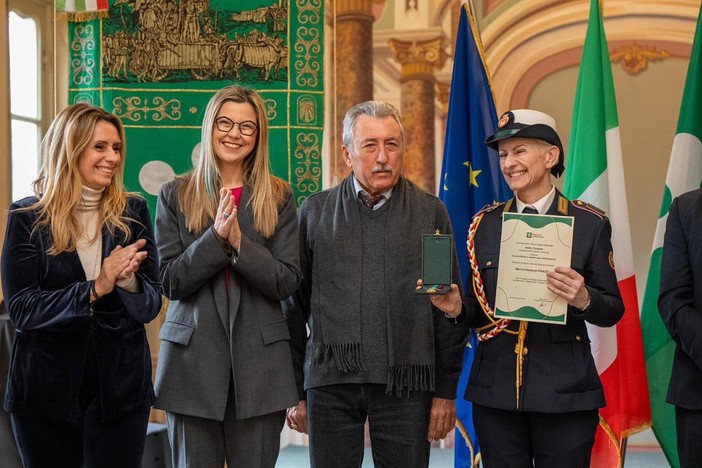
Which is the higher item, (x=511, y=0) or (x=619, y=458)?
(x=511, y=0)

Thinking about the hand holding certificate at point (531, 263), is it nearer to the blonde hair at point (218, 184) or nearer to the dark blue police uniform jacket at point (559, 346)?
the dark blue police uniform jacket at point (559, 346)

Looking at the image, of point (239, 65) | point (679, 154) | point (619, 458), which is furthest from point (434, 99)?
point (619, 458)

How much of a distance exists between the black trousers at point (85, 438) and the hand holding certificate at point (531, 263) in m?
1.13

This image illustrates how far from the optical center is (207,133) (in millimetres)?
2479

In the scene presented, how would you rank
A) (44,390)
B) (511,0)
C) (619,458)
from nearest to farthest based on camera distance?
1. (44,390)
2. (619,458)
3. (511,0)

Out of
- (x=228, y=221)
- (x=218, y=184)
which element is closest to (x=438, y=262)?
(x=228, y=221)

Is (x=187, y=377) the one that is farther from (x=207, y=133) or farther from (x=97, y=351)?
(x=207, y=133)

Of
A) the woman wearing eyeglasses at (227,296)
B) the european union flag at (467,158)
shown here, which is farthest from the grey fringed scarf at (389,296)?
the european union flag at (467,158)

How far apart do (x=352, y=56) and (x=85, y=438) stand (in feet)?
13.1

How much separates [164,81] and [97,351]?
191 centimetres

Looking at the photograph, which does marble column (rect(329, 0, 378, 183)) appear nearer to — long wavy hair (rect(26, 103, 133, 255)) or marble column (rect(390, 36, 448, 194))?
marble column (rect(390, 36, 448, 194))

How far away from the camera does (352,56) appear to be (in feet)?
19.2

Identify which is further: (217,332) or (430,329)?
(430,329)

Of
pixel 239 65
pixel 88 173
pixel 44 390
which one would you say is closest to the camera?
pixel 44 390
